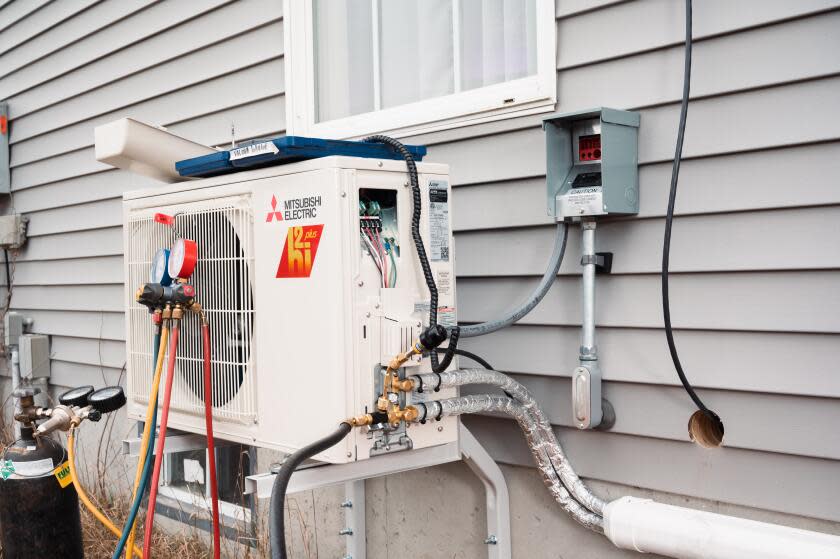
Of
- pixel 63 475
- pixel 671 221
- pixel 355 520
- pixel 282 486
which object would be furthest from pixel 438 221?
pixel 63 475

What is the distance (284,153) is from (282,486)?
2.50ft

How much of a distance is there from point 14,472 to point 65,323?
7.07 feet

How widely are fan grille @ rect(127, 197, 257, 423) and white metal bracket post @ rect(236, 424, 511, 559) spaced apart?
11.4 inches

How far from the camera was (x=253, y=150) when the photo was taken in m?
1.96

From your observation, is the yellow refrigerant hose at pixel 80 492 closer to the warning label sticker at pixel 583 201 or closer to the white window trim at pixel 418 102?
the white window trim at pixel 418 102

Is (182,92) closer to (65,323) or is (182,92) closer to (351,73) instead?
(351,73)

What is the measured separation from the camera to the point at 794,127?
1.83 metres

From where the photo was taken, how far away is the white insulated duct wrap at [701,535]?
1.72 metres

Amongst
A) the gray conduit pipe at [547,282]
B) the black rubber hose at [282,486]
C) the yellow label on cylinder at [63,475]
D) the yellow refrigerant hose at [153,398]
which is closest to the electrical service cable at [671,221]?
the gray conduit pipe at [547,282]

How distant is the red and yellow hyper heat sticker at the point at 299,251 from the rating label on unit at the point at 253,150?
0.19m

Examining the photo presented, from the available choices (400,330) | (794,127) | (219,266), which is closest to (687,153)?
(794,127)

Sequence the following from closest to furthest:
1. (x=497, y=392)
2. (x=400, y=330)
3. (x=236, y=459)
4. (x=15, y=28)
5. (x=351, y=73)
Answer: (x=400, y=330), (x=497, y=392), (x=351, y=73), (x=236, y=459), (x=15, y=28)

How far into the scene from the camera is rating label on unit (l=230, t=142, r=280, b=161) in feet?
6.23

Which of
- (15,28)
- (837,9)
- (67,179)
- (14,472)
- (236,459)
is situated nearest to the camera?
(837,9)
